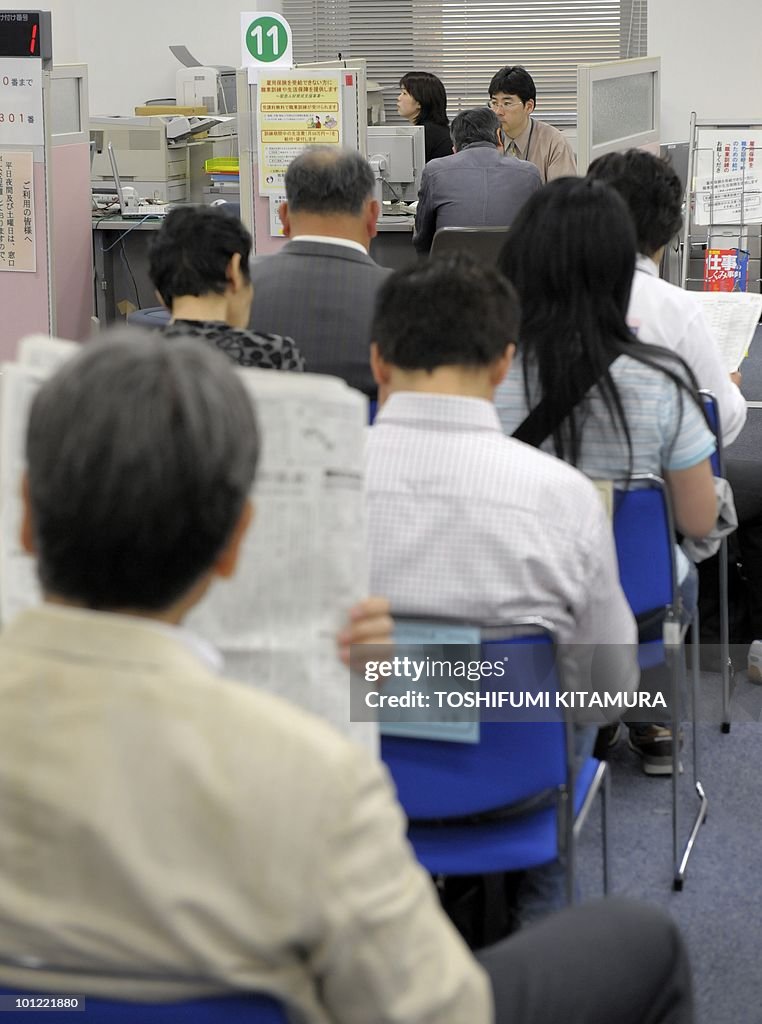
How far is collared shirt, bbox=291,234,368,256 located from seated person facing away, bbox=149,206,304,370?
411 mm

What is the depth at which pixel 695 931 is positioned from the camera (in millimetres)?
2074

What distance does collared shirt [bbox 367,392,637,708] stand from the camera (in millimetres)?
1562

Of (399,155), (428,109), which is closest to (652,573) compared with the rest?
(399,155)

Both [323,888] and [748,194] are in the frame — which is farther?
[748,194]

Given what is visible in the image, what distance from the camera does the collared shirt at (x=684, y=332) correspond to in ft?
8.42

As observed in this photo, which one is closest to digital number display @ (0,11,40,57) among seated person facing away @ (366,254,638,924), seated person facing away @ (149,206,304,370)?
seated person facing away @ (149,206,304,370)

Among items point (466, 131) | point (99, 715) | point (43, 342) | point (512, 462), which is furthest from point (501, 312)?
point (466, 131)

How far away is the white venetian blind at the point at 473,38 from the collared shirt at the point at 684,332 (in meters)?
6.66

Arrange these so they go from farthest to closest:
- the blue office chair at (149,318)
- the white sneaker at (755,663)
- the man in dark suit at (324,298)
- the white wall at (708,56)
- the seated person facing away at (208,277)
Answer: the white wall at (708,56) < the blue office chair at (149,318) < the white sneaker at (755,663) < the man in dark suit at (324,298) < the seated person facing away at (208,277)

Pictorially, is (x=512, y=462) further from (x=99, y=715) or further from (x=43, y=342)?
(x=99, y=715)

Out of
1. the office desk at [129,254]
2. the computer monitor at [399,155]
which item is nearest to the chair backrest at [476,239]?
the office desk at [129,254]

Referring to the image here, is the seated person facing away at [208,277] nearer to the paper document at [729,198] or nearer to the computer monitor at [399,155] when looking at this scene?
the computer monitor at [399,155]

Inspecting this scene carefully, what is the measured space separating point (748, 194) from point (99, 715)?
19.9 feet

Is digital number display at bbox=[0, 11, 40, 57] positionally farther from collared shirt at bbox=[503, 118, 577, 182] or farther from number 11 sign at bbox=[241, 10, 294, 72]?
collared shirt at bbox=[503, 118, 577, 182]
